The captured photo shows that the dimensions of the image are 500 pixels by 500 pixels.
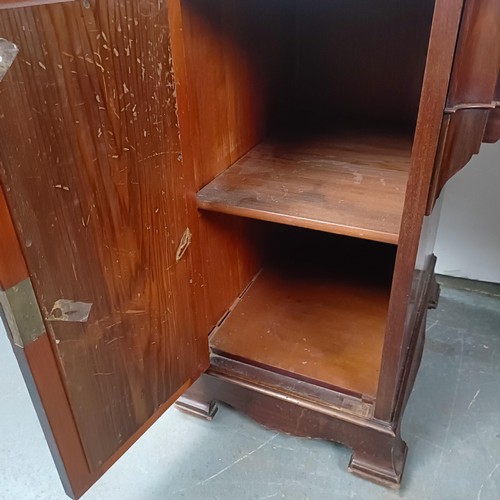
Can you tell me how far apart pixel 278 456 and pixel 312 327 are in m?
0.25

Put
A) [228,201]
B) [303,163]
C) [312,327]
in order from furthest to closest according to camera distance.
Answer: [312,327] → [303,163] → [228,201]

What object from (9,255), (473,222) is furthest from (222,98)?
(473,222)

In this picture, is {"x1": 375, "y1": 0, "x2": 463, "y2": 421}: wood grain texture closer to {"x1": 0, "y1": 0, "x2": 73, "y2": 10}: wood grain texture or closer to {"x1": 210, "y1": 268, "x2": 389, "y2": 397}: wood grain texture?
{"x1": 210, "y1": 268, "x2": 389, "y2": 397}: wood grain texture

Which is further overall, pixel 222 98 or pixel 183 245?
pixel 222 98

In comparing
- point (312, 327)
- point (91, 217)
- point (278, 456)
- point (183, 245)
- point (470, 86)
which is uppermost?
point (470, 86)

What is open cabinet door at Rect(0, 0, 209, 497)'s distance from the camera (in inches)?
17.2

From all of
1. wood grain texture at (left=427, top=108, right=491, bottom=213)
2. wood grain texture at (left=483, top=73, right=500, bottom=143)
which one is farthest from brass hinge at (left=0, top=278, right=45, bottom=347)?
wood grain texture at (left=483, top=73, right=500, bottom=143)

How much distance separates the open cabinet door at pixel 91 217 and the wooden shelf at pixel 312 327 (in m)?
0.26

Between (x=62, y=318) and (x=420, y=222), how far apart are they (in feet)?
1.36

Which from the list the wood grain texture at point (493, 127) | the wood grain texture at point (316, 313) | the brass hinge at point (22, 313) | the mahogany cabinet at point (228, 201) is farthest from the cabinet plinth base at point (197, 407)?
the wood grain texture at point (493, 127)

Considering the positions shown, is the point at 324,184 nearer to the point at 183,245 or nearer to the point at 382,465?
the point at 183,245

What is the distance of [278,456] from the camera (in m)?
0.93

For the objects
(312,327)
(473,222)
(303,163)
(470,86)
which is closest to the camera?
(470,86)

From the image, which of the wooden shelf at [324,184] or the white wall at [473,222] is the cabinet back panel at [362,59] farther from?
the white wall at [473,222]
